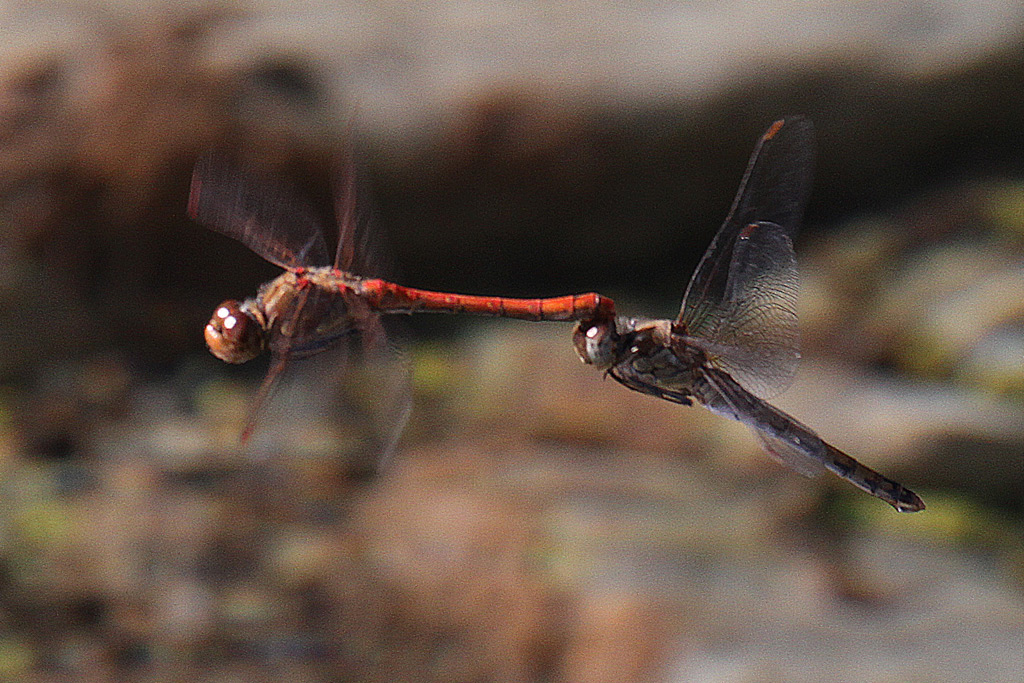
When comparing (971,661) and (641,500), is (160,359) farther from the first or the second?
(971,661)

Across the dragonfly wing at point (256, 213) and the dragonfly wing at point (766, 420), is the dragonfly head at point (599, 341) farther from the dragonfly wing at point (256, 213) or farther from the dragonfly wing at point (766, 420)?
the dragonfly wing at point (256, 213)

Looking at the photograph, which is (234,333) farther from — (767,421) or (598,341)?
(767,421)

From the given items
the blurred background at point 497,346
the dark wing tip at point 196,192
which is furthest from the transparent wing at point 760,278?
the blurred background at point 497,346

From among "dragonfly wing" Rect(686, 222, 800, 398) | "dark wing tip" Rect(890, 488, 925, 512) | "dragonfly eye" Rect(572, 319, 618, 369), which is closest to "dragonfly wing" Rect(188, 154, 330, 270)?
"dragonfly eye" Rect(572, 319, 618, 369)

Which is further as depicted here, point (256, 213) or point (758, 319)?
point (758, 319)

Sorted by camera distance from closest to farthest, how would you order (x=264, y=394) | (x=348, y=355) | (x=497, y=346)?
1. (x=264, y=394)
2. (x=348, y=355)
3. (x=497, y=346)

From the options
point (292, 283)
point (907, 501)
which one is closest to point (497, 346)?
point (907, 501)

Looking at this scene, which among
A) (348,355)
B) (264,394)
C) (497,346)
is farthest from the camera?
(497,346)
